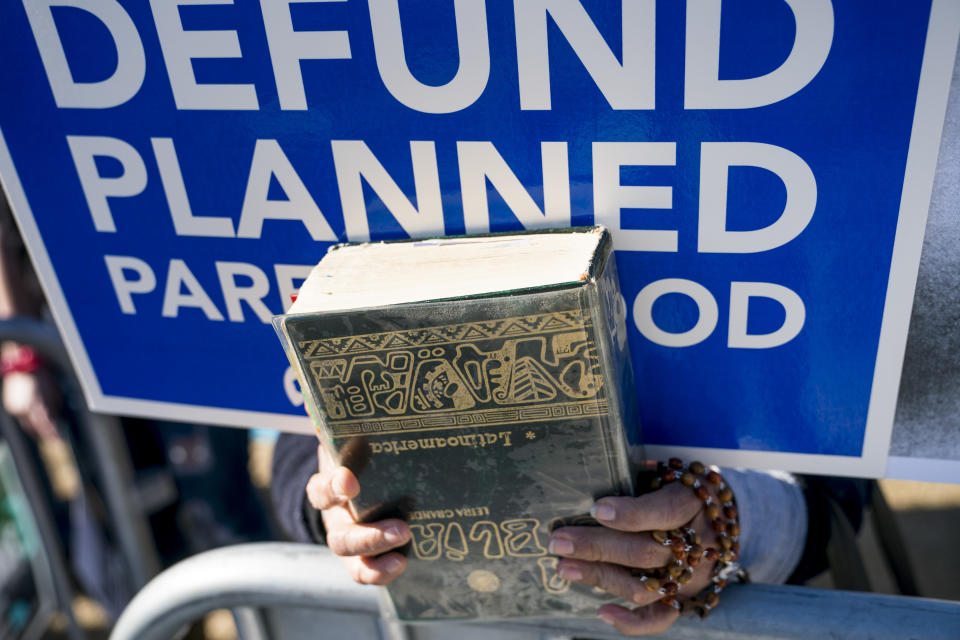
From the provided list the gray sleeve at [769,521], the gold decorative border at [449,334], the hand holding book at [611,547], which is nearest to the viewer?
the gold decorative border at [449,334]

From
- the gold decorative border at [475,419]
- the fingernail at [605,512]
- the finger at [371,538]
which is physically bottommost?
the finger at [371,538]

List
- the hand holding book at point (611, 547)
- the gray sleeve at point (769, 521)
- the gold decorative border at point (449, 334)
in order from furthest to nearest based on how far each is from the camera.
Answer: the gray sleeve at point (769, 521) < the hand holding book at point (611, 547) < the gold decorative border at point (449, 334)

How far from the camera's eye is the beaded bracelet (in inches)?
28.5

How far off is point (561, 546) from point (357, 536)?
0.21 m

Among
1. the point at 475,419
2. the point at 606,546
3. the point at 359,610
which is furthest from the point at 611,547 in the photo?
the point at 359,610

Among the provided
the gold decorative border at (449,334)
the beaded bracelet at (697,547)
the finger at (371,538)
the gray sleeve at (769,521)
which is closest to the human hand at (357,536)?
the finger at (371,538)

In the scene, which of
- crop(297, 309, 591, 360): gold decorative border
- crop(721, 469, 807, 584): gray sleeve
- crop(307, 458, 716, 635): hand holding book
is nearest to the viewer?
crop(297, 309, 591, 360): gold decorative border

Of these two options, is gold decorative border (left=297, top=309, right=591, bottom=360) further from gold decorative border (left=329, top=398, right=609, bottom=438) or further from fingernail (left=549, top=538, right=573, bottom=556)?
fingernail (left=549, top=538, right=573, bottom=556)

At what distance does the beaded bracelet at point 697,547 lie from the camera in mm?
723

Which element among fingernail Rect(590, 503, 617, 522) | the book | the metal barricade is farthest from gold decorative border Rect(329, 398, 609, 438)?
the metal barricade

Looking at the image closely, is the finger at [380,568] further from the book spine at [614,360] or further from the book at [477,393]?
the book spine at [614,360]

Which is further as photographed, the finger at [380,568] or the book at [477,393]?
the finger at [380,568]

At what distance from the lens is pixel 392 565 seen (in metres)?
0.74

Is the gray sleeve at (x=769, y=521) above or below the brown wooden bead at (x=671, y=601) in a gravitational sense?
below
